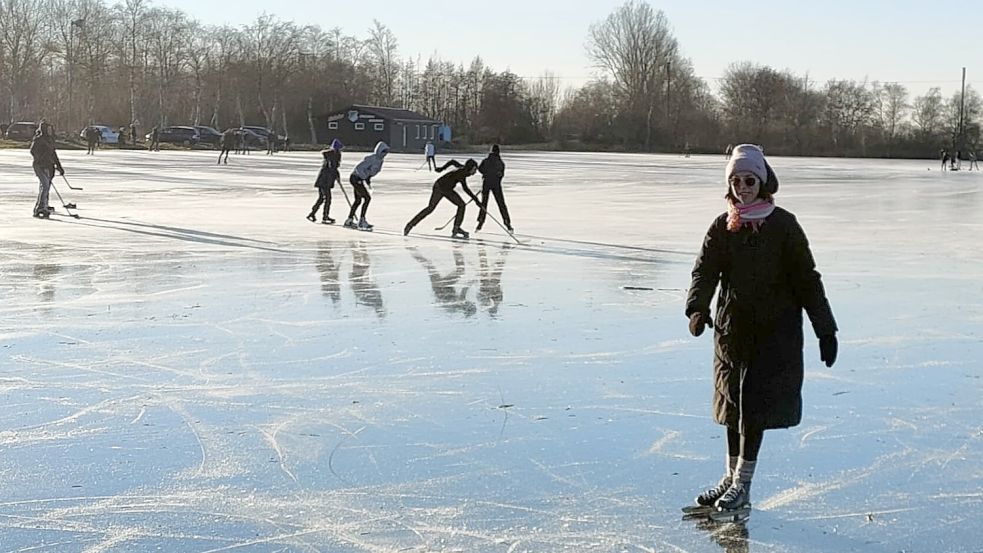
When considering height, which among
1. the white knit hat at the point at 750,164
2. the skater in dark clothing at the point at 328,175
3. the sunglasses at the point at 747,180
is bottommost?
the skater in dark clothing at the point at 328,175

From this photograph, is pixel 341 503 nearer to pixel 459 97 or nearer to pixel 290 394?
pixel 290 394

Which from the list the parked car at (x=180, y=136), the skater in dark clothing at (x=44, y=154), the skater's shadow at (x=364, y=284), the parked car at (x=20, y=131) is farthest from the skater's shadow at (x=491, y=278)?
the parked car at (x=180, y=136)

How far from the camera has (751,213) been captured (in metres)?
4.06

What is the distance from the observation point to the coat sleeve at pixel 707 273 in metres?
4.20

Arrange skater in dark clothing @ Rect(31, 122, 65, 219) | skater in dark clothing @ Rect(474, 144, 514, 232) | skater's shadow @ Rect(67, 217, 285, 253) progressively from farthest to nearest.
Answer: skater in dark clothing @ Rect(31, 122, 65, 219) → skater in dark clothing @ Rect(474, 144, 514, 232) → skater's shadow @ Rect(67, 217, 285, 253)

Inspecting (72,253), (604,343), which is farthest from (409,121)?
(604,343)

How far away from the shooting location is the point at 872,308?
898 cm

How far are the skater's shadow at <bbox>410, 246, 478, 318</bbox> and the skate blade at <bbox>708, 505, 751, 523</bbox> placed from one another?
4.59 meters

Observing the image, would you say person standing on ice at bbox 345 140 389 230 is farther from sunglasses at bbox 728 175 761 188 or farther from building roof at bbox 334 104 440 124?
building roof at bbox 334 104 440 124

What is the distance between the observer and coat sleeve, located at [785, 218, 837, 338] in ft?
13.4

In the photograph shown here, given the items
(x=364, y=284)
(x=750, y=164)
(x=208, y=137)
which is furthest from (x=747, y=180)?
(x=208, y=137)

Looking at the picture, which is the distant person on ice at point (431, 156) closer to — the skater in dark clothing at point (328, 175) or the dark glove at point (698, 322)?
the skater in dark clothing at point (328, 175)

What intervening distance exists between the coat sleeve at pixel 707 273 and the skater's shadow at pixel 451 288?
4482 mm

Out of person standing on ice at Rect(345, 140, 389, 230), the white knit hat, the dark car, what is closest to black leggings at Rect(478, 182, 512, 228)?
person standing on ice at Rect(345, 140, 389, 230)
